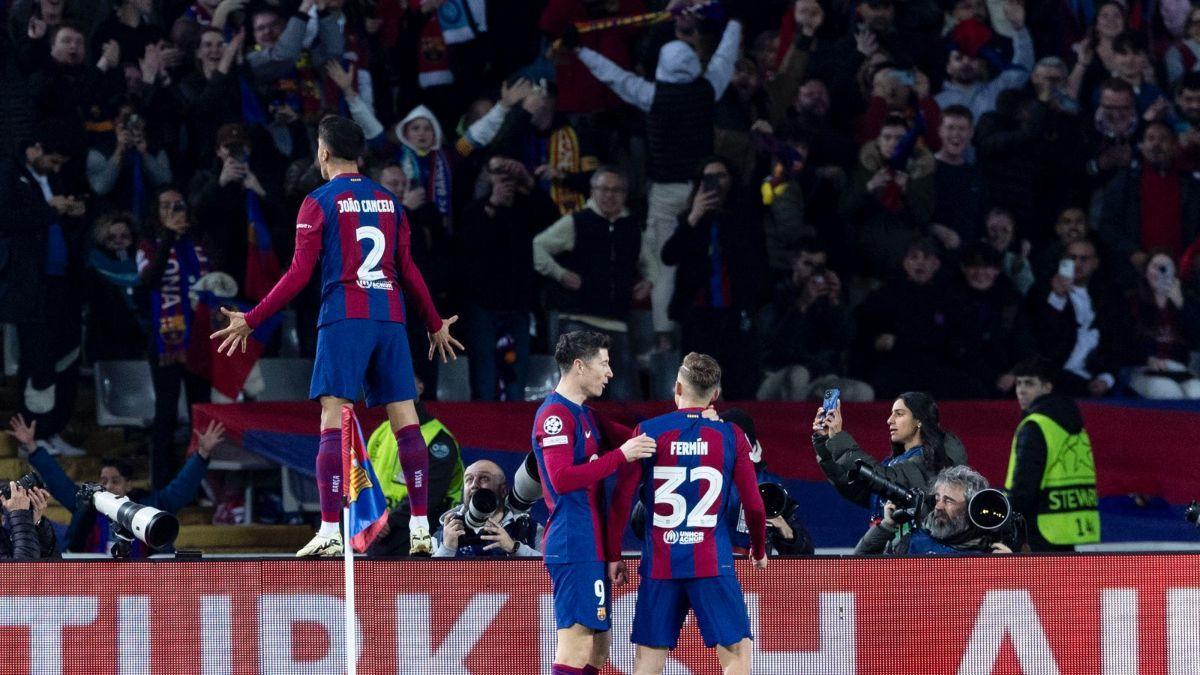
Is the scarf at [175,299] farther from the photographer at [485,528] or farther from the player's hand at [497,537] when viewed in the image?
the player's hand at [497,537]

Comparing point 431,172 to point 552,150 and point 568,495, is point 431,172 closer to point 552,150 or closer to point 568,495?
point 552,150

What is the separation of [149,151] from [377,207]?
5561 mm

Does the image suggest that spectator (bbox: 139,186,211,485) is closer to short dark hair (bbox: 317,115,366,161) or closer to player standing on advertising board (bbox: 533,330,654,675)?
short dark hair (bbox: 317,115,366,161)

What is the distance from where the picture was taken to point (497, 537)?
32.9 ft

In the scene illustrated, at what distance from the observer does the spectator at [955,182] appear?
15.6m

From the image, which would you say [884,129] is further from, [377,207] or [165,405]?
[377,207]

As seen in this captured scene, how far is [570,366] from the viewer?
8844mm

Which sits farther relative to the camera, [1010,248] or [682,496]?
[1010,248]

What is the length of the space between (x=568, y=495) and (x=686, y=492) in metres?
0.51

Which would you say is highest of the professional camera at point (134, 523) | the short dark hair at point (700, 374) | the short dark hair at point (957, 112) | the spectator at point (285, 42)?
the spectator at point (285, 42)

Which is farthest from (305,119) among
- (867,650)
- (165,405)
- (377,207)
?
(867,650)

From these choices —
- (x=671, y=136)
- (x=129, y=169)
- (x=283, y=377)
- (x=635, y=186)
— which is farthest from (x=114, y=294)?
(x=671, y=136)

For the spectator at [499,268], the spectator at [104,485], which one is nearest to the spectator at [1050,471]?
the spectator at [499,268]

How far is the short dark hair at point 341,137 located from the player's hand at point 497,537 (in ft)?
6.41
